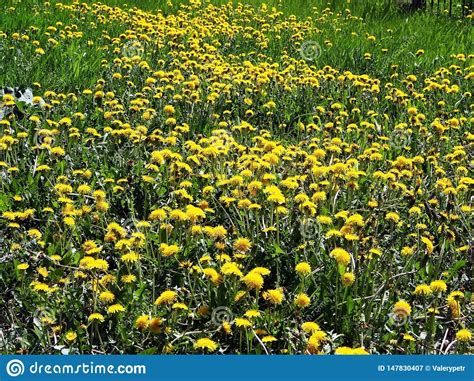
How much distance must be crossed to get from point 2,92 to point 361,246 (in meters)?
3.37

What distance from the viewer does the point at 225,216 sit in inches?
159

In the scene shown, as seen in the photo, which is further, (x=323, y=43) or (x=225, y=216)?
(x=323, y=43)

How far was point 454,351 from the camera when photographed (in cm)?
292

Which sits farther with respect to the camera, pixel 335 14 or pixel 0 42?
pixel 335 14

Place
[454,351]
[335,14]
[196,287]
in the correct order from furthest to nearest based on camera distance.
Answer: [335,14], [196,287], [454,351]

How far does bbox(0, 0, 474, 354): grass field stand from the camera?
9.73 feet

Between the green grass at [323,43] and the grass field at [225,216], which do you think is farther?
the green grass at [323,43]

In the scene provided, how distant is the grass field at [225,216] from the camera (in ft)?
9.73

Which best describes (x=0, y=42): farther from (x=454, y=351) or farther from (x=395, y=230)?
(x=454, y=351)

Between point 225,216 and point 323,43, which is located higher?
point 323,43

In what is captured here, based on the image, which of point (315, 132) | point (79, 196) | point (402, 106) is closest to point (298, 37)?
point (402, 106)

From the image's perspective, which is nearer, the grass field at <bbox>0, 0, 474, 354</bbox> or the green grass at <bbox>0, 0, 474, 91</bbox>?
the grass field at <bbox>0, 0, 474, 354</bbox>

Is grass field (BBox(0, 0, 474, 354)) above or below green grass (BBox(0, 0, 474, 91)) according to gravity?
below

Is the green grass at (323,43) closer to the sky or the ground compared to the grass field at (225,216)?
closer to the sky
